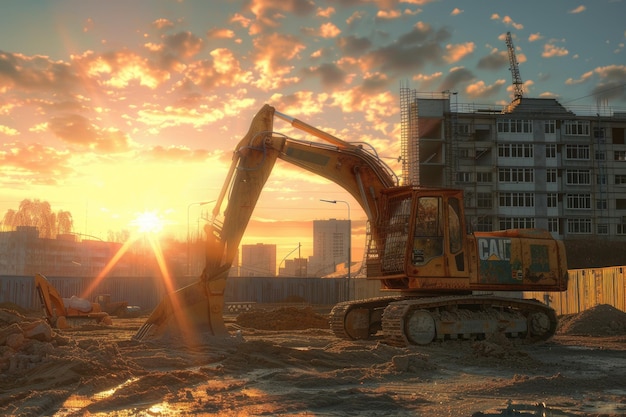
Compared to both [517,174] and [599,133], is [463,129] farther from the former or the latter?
[599,133]

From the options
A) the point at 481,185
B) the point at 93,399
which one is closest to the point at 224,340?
the point at 93,399

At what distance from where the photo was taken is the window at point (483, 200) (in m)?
79.3

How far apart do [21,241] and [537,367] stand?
118 metres

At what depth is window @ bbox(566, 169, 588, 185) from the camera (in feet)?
267

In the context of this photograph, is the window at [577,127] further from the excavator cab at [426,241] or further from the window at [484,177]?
the excavator cab at [426,241]

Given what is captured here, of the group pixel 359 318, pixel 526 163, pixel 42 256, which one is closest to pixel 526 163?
pixel 526 163

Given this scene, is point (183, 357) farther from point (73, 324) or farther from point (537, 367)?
point (73, 324)

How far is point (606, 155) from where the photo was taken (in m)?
81.8

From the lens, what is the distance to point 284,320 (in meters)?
26.2

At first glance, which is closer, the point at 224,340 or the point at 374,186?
the point at 224,340

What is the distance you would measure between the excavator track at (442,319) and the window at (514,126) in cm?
6449

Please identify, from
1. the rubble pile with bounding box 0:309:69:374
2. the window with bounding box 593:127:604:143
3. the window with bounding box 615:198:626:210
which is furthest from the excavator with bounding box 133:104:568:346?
the window with bounding box 615:198:626:210

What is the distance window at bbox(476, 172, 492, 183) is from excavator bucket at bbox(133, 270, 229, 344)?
6797cm

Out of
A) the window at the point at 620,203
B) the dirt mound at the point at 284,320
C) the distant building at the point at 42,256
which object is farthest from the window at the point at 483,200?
the distant building at the point at 42,256
